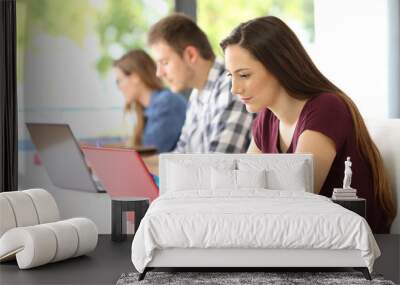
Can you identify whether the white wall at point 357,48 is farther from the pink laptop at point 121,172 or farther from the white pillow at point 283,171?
the pink laptop at point 121,172

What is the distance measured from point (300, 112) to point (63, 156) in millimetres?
1607

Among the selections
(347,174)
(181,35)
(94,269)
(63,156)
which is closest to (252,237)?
(94,269)

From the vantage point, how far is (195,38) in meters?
6.57

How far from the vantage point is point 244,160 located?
539 centimetres

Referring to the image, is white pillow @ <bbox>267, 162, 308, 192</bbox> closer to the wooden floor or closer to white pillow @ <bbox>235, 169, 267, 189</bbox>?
white pillow @ <bbox>235, 169, 267, 189</bbox>

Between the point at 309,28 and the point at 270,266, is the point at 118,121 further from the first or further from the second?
the point at 270,266

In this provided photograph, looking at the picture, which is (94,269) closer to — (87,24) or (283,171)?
(283,171)

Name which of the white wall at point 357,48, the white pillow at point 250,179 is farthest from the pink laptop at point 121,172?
the white wall at point 357,48

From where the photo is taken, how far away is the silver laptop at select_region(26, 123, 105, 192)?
550 cm

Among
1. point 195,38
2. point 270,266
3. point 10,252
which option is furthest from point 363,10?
point 10,252

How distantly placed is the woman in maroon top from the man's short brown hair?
611mm

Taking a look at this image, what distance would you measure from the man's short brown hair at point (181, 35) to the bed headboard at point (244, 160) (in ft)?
4.30

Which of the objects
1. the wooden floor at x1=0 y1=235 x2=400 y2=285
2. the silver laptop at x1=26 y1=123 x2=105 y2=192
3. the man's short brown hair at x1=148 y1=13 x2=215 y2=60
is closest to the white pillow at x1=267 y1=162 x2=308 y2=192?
the wooden floor at x1=0 y1=235 x2=400 y2=285

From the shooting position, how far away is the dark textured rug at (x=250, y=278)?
4.18 meters
